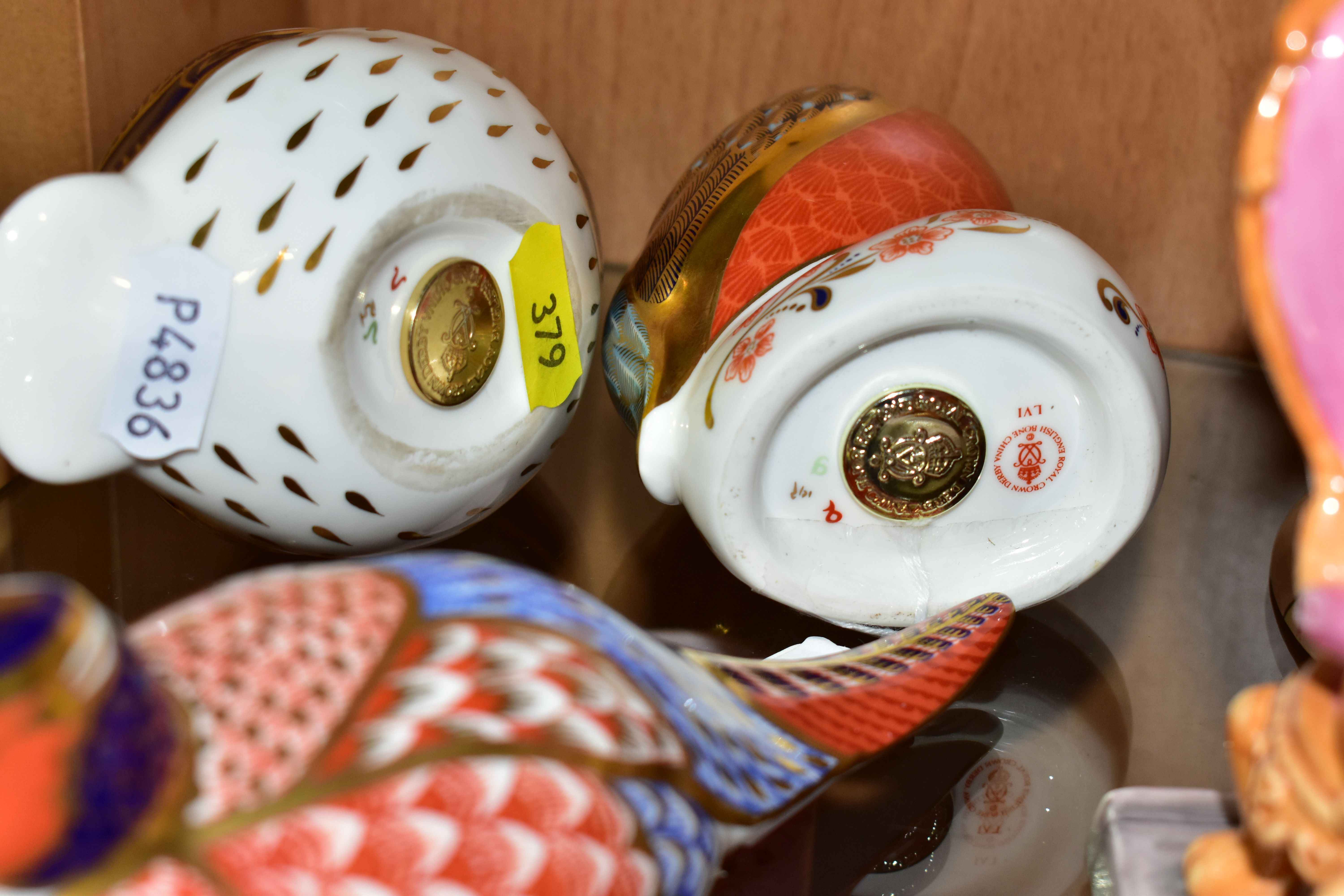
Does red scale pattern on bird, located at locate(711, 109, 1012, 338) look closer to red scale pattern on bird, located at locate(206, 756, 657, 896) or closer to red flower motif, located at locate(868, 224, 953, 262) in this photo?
red flower motif, located at locate(868, 224, 953, 262)

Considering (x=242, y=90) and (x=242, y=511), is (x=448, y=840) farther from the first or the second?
(x=242, y=90)

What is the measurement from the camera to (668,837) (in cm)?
50

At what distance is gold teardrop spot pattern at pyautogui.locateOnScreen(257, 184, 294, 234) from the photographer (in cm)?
69

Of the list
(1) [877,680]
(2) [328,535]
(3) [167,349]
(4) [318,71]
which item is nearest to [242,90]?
(4) [318,71]

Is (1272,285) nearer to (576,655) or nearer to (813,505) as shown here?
(576,655)

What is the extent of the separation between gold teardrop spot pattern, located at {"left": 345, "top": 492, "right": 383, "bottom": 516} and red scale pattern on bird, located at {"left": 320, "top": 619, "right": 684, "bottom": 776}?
29 cm

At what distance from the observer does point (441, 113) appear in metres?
0.77

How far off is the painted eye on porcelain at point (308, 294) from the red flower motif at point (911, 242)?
242 mm

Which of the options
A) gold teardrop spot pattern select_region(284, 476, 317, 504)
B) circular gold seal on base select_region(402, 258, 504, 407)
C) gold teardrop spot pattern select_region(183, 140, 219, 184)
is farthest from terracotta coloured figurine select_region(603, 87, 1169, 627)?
Answer: gold teardrop spot pattern select_region(183, 140, 219, 184)

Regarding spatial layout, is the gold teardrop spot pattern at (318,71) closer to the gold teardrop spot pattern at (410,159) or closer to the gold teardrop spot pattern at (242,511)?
the gold teardrop spot pattern at (410,159)

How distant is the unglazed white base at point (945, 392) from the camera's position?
701 mm

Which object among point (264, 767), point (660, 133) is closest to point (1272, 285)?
point (264, 767)

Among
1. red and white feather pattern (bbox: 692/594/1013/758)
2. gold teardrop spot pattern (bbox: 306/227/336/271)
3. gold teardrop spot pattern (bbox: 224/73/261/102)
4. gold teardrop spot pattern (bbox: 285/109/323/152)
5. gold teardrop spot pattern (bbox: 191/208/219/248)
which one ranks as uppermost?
gold teardrop spot pattern (bbox: 224/73/261/102)

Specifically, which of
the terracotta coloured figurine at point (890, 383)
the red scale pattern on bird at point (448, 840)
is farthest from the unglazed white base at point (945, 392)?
the red scale pattern on bird at point (448, 840)
